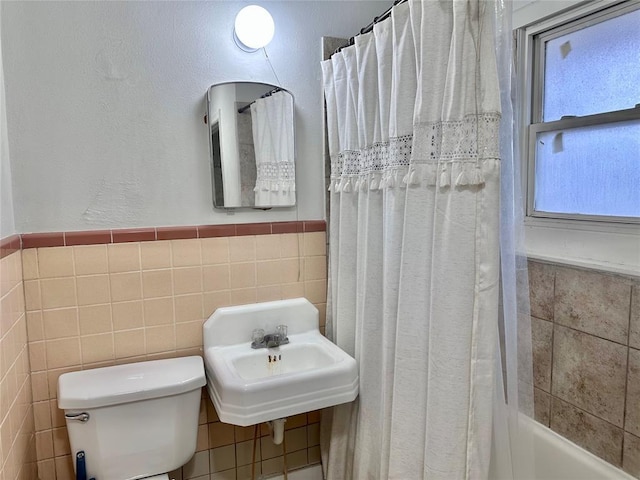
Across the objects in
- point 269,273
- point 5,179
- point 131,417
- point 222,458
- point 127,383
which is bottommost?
point 222,458

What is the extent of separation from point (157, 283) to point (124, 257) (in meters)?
0.15

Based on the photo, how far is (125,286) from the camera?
5.08 ft

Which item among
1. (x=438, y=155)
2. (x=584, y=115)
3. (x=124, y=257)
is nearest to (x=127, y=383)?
(x=124, y=257)

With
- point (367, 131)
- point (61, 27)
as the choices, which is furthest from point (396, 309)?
point (61, 27)

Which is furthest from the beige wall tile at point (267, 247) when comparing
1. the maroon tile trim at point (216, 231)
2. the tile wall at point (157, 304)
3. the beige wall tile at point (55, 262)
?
the beige wall tile at point (55, 262)

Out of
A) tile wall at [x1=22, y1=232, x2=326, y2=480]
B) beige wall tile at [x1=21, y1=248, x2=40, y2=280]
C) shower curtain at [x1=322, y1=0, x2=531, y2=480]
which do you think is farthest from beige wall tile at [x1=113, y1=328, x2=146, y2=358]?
shower curtain at [x1=322, y1=0, x2=531, y2=480]

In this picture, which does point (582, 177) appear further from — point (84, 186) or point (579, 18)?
point (84, 186)

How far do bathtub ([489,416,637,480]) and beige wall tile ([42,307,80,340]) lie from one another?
1508 mm

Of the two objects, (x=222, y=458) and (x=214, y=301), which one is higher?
(x=214, y=301)

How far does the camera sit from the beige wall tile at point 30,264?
4.64 ft

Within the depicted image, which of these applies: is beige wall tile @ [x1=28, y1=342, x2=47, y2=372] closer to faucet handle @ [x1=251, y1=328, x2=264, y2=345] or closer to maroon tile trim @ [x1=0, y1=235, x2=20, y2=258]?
maroon tile trim @ [x1=0, y1=235, x2=20, y2=258]

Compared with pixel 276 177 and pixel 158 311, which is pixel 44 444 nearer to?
pixel 158 311

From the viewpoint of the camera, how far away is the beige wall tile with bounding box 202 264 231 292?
167 centimetres

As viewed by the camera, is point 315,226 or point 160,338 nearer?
point 160,338
